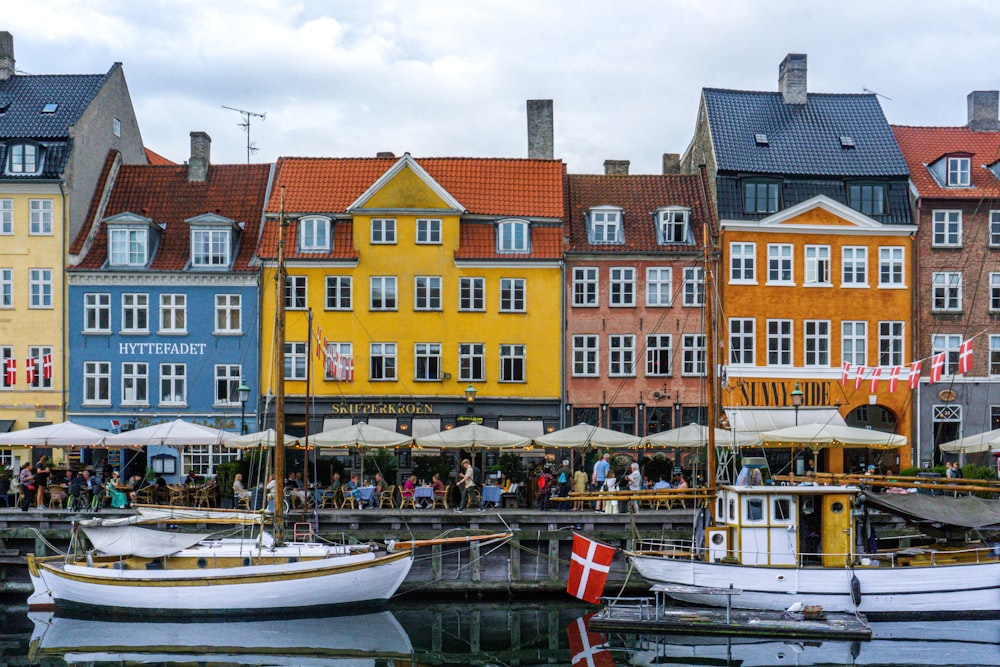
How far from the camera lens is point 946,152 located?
45000mm

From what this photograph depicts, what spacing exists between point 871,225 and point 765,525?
1961 cm

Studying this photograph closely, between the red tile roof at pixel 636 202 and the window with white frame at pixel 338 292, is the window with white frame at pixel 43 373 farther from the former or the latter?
the red tile roof at pixel 636 202

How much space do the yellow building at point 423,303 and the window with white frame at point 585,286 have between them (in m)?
0.72

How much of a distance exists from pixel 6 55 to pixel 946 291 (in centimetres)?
3879

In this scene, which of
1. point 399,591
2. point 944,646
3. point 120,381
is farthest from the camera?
point 120,381

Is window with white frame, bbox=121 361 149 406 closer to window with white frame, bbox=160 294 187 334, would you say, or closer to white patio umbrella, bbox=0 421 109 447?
window with white frame, bbox=160 294 187 334

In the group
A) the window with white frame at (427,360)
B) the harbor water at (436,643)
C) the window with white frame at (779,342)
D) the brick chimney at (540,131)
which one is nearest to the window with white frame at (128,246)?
the window with white frame at (427,360)

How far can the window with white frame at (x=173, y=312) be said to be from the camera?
43.9m

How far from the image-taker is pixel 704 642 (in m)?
26.2

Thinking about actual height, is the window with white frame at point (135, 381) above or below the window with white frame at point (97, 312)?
below

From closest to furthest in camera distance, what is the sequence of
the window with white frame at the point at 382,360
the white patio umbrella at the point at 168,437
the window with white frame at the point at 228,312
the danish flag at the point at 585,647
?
1. the danish flag at the point at 585,647
2. the white patio umbrella at the point at 168,437
3. the window with white frame at the point at 382,360
4. the window with white frame at the point at 228,312

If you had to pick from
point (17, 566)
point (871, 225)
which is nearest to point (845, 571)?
point (871, 225)

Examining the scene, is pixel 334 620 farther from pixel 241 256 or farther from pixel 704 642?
pixel 241 256

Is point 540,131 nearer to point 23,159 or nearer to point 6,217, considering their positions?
point 23,159
